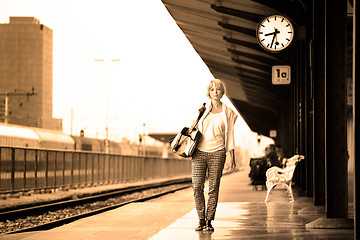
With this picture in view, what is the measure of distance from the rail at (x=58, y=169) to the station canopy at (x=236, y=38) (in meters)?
6.56

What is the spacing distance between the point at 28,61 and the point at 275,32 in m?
95.6

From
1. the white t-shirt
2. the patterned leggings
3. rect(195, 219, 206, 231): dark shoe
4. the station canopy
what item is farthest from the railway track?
the station canopy

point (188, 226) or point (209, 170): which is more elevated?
point (209, 170)

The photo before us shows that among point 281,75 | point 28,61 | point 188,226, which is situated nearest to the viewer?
point 188,226

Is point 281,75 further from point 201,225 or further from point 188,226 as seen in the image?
point 201,225

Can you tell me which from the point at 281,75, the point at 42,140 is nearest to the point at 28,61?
the point at 42,140

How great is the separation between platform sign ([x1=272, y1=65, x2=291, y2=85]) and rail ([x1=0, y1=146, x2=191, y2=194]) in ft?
29.1

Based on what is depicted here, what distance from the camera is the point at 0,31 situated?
90500 mm

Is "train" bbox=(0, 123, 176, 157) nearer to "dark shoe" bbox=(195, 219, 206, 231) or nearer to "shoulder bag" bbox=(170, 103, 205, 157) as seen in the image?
"dark shoe" bbox=(195, 219, 206, 231)

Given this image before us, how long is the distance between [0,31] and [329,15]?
86237mm

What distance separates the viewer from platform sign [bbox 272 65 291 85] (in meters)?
16.9

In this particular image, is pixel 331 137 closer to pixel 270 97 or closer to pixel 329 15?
pixel 329 15

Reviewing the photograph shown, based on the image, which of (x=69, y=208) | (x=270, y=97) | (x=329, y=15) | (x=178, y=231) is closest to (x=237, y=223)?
(x=178, y=231)

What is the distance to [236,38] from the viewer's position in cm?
1994
